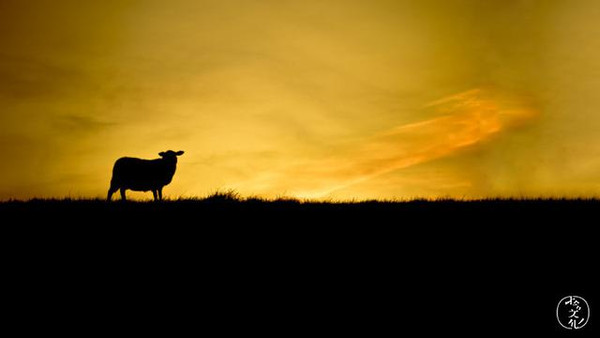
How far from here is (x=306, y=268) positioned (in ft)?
29.9

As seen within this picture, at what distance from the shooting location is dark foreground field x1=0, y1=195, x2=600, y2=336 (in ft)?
25.1

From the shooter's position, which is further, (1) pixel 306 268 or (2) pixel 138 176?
(2) pixel 138 176

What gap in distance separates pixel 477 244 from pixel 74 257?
7.10 meters

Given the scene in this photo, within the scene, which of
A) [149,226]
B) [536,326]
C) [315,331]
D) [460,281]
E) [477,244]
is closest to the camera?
[315,331]

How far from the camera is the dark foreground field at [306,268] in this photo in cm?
766

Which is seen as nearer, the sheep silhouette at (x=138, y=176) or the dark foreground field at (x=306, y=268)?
the dark foreground field at (x=306, y=268)

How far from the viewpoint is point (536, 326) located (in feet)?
25.2

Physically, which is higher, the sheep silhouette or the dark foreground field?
the sheep silhouette

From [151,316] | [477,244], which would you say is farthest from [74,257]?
[477,244]

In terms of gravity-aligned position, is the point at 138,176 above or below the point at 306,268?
above

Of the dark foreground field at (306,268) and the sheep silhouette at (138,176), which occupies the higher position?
the sheep silhouette at (138,176)

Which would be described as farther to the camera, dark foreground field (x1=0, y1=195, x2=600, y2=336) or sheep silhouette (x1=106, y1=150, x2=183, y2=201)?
sheep silhouette (x1=106, y1=150, x2=183, y2=201)

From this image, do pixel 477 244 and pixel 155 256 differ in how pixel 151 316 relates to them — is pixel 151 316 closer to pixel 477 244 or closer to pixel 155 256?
pixel 155 256

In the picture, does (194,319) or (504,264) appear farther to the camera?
(504,264)
